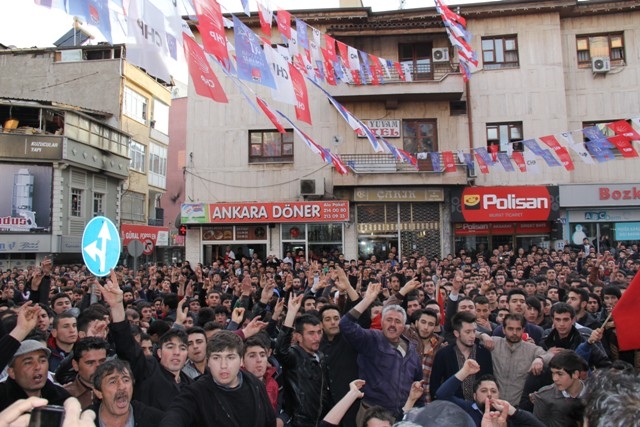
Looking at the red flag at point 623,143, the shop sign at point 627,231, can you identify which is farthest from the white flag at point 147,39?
the shop sign at point 627,231

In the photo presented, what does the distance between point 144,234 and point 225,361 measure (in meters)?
28.0

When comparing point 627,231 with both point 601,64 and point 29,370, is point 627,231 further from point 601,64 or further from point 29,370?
point 29,370

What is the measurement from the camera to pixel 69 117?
25.8 metres

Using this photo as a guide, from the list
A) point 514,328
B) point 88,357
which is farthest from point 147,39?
point 514,328

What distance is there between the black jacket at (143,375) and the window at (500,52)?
65.1 feet

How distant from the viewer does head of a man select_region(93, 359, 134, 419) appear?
3.44m

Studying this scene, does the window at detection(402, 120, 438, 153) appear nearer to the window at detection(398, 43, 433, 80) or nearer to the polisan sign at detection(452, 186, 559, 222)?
the window at detection(398, 43, 433, 80)

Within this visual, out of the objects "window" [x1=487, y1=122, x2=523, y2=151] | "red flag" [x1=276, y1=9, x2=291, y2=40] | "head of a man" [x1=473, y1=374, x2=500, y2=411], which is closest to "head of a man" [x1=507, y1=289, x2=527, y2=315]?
"head of a man" [x1=473, y1=374, x2=500, y2=411]

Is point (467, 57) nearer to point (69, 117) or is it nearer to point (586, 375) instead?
point (586, 375)

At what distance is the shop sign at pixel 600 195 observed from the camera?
786 inches

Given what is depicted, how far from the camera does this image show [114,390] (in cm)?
345

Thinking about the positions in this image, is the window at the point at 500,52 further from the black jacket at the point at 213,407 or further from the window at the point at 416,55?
the black jacket at the point at 213,407

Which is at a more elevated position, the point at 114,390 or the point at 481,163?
the point at 481,163

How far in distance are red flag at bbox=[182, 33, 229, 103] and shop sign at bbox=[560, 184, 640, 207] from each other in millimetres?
15669
